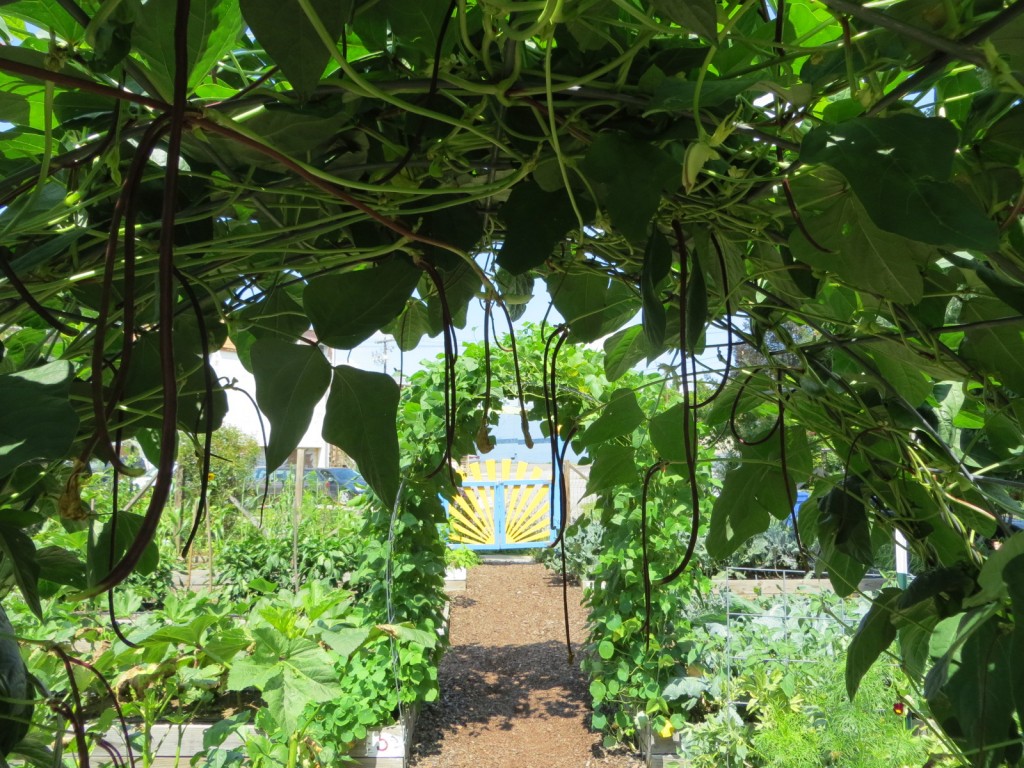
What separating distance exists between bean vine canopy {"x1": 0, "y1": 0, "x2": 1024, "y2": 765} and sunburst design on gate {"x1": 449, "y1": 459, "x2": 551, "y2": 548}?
25.9 ft

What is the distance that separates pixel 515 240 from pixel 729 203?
0.46 ft

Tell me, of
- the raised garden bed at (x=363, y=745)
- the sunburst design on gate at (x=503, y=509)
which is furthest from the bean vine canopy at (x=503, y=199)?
the sunburst design on gate at (x=503, y=509)

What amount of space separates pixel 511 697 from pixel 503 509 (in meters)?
4.40

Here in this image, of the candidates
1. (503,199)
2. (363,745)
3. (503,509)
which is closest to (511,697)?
(363,745)

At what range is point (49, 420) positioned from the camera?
1.23 feet

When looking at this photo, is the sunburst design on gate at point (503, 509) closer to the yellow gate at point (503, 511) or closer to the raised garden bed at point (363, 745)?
the yellow gate at point (503, 511)

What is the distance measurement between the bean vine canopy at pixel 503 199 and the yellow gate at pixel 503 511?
7.89 metres

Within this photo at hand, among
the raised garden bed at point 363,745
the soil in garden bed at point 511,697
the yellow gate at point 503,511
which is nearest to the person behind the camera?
the raised garden bed at point 363,745

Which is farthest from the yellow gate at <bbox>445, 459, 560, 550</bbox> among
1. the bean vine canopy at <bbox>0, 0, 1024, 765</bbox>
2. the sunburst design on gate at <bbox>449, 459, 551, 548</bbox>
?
the bean vine canopy at <bbox>0, 0, 1024, 765</bbox>

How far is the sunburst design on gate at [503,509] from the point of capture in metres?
8.59

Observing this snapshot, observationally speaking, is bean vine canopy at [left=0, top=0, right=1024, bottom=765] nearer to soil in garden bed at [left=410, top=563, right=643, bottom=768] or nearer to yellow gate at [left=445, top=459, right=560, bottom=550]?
soil in garden bed at [left=410, top=563, right=643, bottom=768]

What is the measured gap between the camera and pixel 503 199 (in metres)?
0.56

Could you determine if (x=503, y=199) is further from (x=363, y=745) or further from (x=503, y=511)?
(x=503, y=511)

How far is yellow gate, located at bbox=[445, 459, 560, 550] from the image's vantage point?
859 cm
